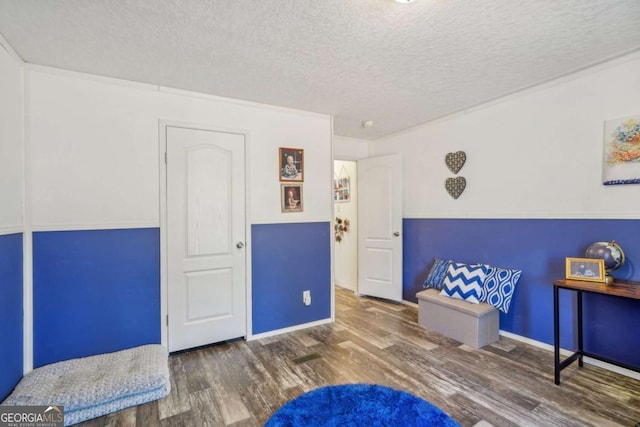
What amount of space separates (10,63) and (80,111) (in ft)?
1.48

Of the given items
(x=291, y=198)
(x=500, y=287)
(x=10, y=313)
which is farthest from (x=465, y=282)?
(x=10, y=313)

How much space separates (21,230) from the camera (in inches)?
83.2

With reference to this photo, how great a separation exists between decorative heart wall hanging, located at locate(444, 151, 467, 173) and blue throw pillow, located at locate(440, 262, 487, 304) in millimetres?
1134

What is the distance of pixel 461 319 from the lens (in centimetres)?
288

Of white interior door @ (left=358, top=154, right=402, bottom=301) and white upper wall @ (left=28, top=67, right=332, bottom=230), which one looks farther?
white interior door @ (left=358, top=154, right=402, bottom=301)

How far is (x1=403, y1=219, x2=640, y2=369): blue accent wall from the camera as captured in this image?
226 centimetres

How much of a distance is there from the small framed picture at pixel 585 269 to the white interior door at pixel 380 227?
197 centimetres

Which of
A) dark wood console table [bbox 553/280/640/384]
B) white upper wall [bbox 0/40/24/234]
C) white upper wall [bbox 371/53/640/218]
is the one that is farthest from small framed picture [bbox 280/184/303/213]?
dark wood console table [bbox 553/280/640/384]

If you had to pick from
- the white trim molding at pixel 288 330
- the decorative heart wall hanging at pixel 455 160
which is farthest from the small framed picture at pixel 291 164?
the decorative heart wall hanging at pixel 455 160

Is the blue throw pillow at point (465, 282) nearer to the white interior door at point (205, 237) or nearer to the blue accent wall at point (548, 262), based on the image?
the blue accent wall at point (548, 262)

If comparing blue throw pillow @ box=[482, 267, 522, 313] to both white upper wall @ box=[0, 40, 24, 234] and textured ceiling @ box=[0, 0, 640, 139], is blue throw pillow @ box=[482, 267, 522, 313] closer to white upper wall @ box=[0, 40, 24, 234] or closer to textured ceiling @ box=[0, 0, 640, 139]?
textured ceiling @ box=[0, 0, 640, 139]

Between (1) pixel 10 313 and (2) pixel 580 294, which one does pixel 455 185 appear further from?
(1) pixel 10 313

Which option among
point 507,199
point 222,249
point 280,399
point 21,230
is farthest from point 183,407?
point 507,199

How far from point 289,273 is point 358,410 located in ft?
5.78
